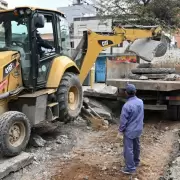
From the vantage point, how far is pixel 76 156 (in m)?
6.18

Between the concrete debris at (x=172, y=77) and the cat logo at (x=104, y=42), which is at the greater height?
the cat logo at (x=104, y=42)

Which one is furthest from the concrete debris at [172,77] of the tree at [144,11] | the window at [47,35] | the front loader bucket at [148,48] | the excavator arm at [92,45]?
the tree at [144,11]

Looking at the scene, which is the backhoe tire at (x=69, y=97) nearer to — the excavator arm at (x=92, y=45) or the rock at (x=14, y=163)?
the excavator arm at (x=92, y=45)

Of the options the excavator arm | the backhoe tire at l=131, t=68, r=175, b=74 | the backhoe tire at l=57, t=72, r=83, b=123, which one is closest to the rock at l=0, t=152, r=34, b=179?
the backhoe tire at l=57, t=72, r=83, b=123

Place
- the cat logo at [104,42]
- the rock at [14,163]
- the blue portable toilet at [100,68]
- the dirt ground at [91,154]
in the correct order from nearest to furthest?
the rock at [14,163], the dirt ground at [91,154], the cat logo at [104,42], the blue portable toilet at [100,68]

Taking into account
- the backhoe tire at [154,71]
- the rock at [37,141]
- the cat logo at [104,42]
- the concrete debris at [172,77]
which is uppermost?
the cat logo at [104,42]

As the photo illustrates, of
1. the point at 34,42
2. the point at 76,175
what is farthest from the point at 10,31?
the point at 76,175

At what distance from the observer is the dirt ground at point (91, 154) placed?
529 centimetres

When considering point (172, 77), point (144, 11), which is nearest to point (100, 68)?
point (144, 11)

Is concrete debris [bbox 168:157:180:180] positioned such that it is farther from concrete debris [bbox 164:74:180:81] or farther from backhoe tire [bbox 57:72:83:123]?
concrete debris [bbox 164:74:180:81]

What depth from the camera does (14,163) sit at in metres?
5.27

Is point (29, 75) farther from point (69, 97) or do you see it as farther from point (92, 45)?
point (92, 45)

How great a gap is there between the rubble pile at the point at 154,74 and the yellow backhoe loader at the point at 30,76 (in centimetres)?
235

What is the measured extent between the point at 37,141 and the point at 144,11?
14.5 metres
